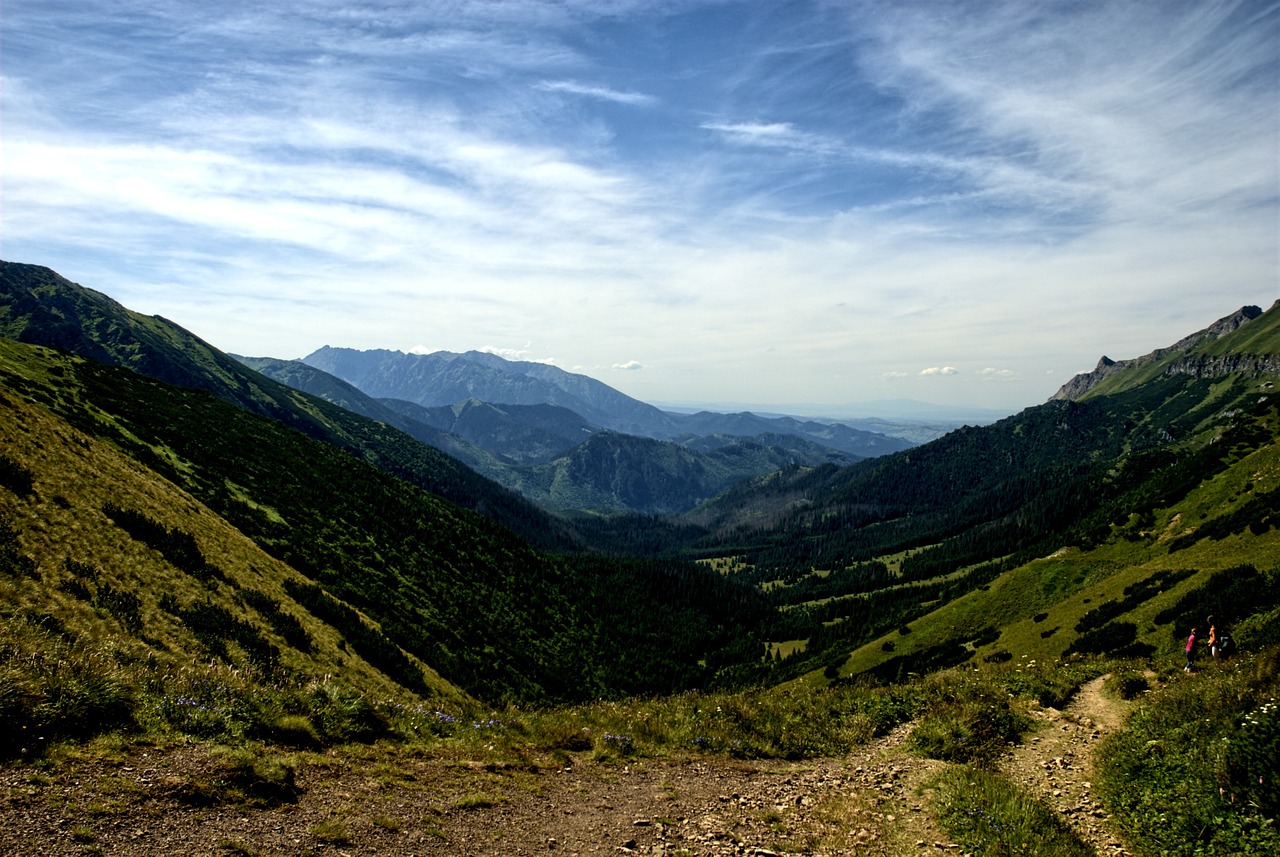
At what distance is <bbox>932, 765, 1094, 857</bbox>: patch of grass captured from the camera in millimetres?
11328

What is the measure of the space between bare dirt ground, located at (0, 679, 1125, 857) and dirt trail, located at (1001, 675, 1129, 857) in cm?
7

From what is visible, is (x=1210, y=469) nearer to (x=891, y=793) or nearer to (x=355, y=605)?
(x=891, y=793)

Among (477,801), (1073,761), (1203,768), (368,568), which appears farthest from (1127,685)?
(368,568)

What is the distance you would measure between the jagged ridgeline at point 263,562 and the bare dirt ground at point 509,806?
11071 mm

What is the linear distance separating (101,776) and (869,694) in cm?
2491

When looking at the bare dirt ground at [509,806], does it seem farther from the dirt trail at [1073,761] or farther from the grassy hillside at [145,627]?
the grassy hillside at [145,627]

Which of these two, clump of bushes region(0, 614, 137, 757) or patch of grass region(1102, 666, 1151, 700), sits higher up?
clump of bushes region(0, 614, 137, 757)

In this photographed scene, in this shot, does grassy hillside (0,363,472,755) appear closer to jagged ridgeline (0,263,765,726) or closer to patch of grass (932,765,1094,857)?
jagged ridgeline (0,263,765,726)

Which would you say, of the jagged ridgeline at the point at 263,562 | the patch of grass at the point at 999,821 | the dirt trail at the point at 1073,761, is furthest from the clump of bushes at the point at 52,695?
the dirt trail at the point at 1073,761

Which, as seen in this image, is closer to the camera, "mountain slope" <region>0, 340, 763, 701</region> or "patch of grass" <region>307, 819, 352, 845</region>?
"patch of grass" <region>307, 819, 352, 845</region>

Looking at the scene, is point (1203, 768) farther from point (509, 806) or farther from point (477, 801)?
point (477, 801)

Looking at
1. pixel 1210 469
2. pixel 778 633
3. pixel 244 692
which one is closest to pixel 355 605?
pixel 244 692

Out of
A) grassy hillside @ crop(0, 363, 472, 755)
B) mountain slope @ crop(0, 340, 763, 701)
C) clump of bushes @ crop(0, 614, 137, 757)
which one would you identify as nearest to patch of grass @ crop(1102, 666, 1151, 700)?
grassy hillside @ crop(0, 363, 472, 755)

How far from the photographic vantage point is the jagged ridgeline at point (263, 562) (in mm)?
25500
